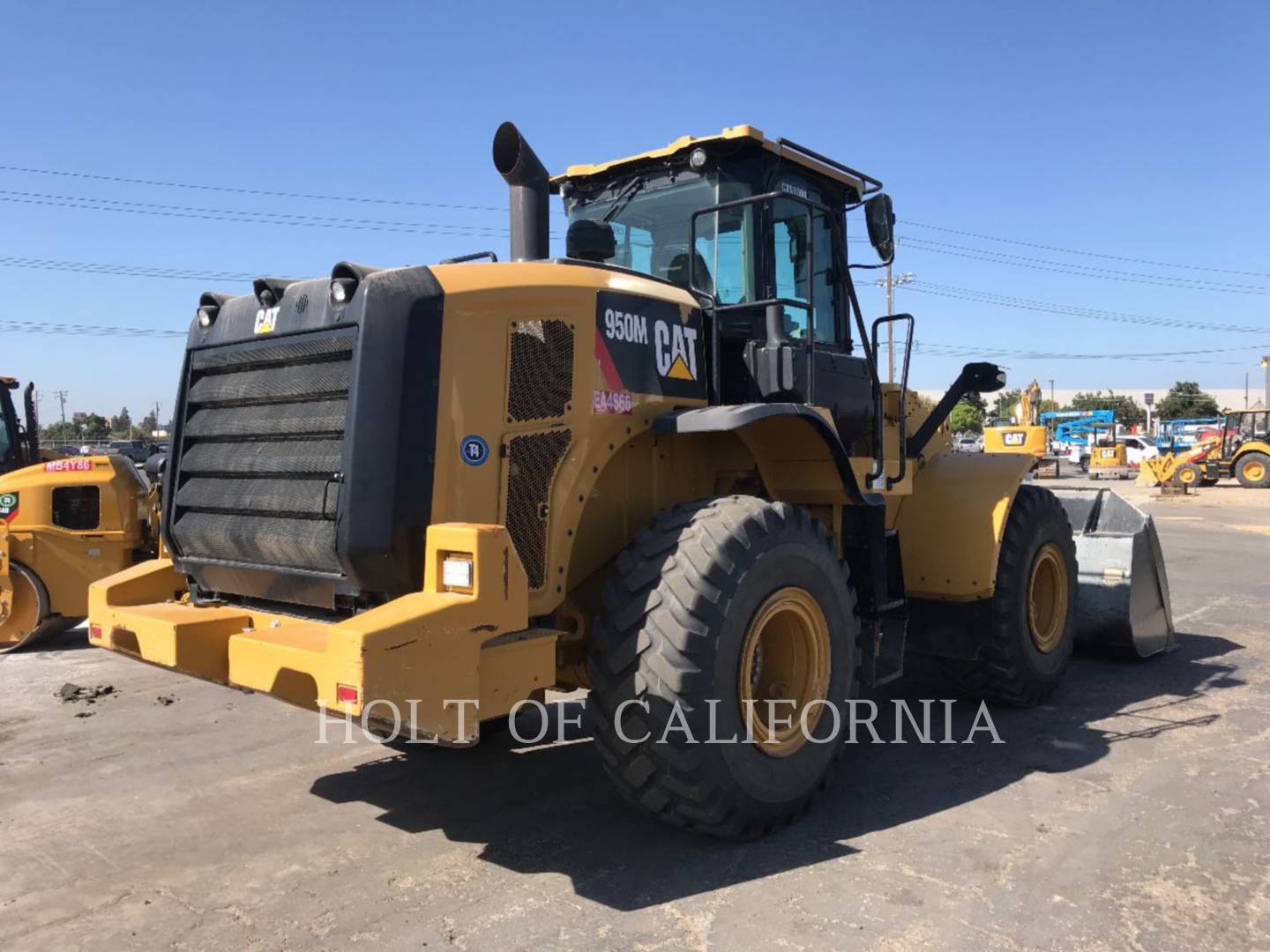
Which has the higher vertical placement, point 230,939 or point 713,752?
point 713,752

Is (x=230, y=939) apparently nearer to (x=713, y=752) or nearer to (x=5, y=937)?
(x=5, y=937)

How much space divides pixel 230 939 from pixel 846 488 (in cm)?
315

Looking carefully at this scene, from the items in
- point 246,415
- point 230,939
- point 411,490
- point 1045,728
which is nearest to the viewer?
point 230,939

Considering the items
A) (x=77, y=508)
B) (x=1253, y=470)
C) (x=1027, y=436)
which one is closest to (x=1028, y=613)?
(x=77, y=508)

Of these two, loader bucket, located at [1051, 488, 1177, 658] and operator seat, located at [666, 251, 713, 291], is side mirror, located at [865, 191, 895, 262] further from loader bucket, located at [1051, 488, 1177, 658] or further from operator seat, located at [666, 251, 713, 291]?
loader bucket, located at [1051, 488, 1177, 658]

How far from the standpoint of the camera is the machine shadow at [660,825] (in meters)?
3.70

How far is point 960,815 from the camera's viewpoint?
416 centimetres

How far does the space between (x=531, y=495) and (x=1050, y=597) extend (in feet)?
13.8

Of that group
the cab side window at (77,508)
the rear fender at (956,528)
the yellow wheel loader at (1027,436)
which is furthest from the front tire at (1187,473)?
the cab side window at (77,508)

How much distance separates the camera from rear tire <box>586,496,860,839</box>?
11.6ft

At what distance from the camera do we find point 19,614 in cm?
832

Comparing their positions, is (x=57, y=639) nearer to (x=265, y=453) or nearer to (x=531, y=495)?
(x=265, y=453)

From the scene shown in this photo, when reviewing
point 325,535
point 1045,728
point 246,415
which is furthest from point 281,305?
point 1045,728

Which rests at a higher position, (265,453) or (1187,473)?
(265,453)
